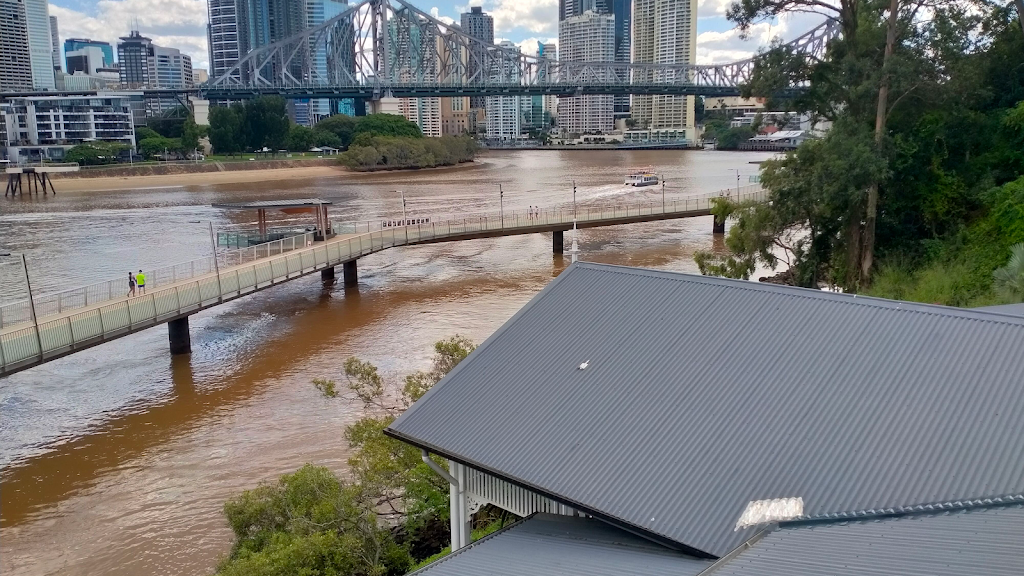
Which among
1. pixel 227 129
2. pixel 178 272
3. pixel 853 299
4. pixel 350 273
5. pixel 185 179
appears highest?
pixel 227 129

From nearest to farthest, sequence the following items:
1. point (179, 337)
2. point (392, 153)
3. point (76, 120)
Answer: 1. point (179, 337)
2. point (392, 153)
3. point (76, 120)

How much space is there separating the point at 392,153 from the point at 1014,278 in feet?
333

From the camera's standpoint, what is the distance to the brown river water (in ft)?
56.4

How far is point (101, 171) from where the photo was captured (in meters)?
101

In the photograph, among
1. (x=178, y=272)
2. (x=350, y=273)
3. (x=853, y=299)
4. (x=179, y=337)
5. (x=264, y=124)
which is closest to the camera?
(x=853, y=299)

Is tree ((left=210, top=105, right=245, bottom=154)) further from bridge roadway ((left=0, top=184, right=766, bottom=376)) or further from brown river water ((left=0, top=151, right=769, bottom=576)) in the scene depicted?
bridge roadway ((left=0, top=184, right=766, bottom=376))

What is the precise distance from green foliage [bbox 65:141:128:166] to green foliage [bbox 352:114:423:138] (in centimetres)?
3404

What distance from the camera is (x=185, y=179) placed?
338 feet

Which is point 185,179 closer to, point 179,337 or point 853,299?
point 179,337

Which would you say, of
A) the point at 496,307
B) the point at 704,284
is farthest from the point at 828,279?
the point at 704,284

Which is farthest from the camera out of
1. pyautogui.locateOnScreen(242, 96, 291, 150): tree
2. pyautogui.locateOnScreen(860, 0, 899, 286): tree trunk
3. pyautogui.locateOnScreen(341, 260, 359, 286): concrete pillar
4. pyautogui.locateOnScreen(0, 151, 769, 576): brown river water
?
pyautogui.locateOnScreen(242, 96, 291, 150): tree

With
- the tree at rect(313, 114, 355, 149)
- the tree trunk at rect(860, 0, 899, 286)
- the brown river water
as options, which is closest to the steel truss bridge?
the tree at rect(313, 114, 355, 149)

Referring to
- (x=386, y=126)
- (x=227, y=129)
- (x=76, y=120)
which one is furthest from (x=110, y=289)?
(x=76, y=120)

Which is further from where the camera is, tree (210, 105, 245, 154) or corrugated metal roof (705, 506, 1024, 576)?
tree (210, 105, 245, 154)
